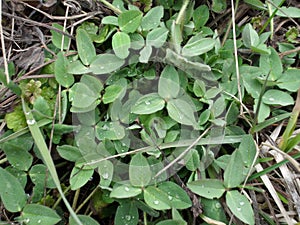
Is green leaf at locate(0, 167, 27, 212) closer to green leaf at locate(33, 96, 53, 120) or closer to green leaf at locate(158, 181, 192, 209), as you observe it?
green leaf at locate(33, 96, 53, 120)

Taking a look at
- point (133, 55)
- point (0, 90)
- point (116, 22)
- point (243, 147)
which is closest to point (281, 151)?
point (243, 147)

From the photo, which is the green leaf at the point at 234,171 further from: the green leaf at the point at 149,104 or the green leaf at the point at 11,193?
the green leaf at the point at 11,193

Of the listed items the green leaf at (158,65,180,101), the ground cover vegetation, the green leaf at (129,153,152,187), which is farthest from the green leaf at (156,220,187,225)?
the green leaf at (158,65,180,101)

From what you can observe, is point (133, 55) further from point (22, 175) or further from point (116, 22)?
point (22, 175)

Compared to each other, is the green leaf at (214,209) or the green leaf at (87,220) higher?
the green leaf at (214,209)

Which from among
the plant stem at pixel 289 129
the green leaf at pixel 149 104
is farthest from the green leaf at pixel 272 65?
the green leaf at pixel 149 104

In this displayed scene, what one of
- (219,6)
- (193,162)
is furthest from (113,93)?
(219,6)
